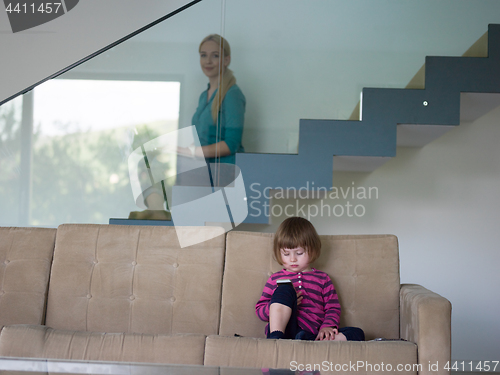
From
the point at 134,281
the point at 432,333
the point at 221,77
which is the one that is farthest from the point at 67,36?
the point at 432,333

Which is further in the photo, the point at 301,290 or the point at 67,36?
the point at 67,36

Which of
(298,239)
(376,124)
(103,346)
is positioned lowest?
(103,346)

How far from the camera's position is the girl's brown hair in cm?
179

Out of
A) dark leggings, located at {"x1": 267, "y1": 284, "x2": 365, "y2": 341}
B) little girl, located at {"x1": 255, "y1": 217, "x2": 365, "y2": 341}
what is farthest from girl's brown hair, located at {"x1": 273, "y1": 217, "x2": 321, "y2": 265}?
dark leggings, located at {"x1": 267, "y1": 284, "x2": 365, "y2": 341}

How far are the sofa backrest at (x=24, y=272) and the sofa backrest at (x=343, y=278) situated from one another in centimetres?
78

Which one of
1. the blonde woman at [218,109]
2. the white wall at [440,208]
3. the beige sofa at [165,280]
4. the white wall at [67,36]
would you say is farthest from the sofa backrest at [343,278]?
the white wall at [67,36]

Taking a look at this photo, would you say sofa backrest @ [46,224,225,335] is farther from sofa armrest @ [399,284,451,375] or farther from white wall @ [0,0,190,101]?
white wall @ [0,0,190,101]

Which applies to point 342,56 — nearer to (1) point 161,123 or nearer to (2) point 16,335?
(1) point 161,123

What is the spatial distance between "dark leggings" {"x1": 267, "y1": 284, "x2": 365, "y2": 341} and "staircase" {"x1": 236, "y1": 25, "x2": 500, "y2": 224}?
606 mm

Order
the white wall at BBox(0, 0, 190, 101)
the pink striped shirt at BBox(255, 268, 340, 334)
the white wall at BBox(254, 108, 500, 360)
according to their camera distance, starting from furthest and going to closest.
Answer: the white wall at BBox(0, 0, 190, 101) < the white wall at BBox(254, 108, 500, 360) < the pink striped shirt at BBox(255, 268, 340, 334)

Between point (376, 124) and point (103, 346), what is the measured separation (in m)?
1.58

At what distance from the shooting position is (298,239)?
1785 millimetres

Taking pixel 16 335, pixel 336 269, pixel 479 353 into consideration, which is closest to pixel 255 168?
pixel 336 269

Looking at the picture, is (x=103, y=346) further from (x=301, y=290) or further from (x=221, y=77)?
(x=221, y=77)
